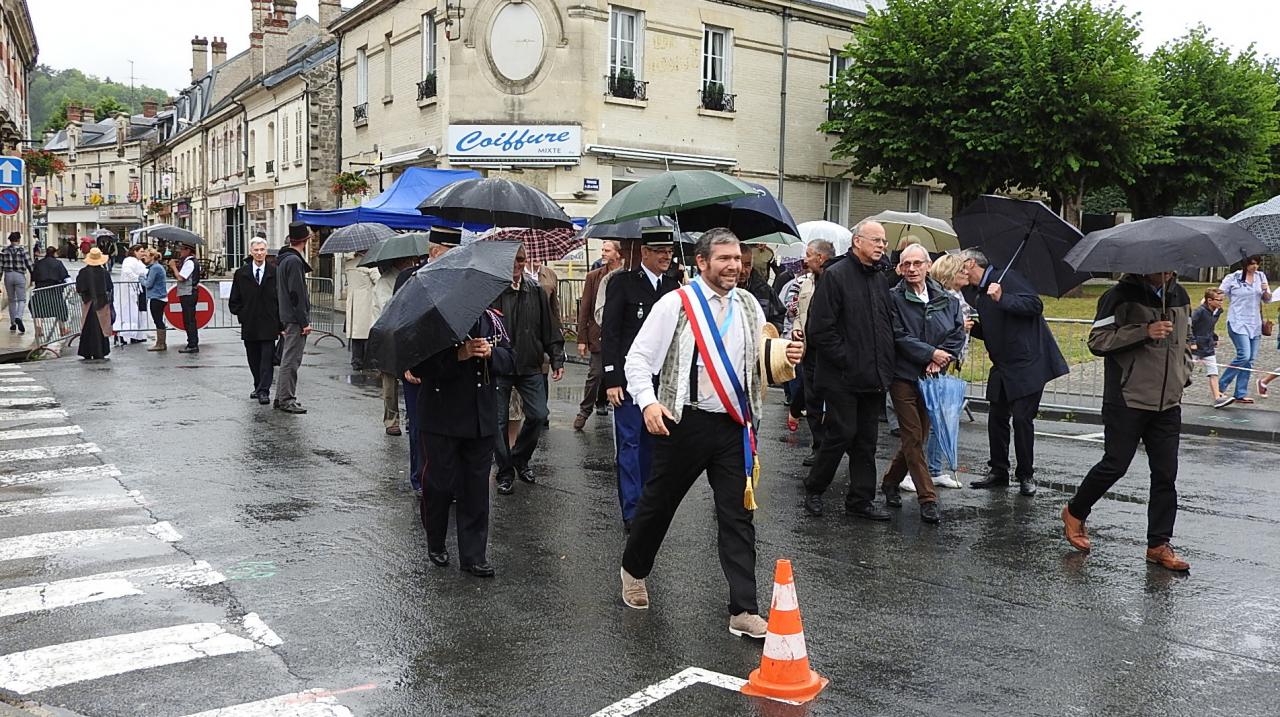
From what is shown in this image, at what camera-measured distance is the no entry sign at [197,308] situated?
18938 millimetres

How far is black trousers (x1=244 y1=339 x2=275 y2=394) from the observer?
12680mm

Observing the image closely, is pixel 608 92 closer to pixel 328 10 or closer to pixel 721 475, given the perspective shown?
pixel 328 10

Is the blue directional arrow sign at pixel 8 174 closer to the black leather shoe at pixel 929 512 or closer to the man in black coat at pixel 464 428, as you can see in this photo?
the man in black coat at pixel 464 428

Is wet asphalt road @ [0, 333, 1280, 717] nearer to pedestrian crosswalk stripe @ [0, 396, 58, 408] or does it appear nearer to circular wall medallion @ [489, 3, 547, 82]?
pedestrian crosswalk stripe @ [0, 396, 58, 408]

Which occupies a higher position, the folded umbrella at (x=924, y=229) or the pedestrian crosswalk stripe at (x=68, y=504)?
the folded umbrella at (x=924, y=229)

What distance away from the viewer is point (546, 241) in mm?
10102

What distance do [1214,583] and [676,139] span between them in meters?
19.9

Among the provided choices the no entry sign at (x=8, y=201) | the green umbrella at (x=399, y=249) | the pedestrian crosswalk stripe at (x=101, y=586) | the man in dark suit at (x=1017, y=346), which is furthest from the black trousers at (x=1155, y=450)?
the no entry sign at (x=8, y=201)

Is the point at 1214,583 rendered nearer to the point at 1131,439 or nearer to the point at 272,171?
the point at 1131,439

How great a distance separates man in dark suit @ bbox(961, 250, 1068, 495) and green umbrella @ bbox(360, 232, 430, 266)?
5090 millimetres

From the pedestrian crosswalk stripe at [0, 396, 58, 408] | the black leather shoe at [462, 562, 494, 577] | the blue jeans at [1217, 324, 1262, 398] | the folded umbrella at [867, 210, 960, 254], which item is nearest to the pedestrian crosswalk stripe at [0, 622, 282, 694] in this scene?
the black leather shoe at [462, 562, 494, 577]

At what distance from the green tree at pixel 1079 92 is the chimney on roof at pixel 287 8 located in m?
29.3

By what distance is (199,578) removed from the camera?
20.1ft

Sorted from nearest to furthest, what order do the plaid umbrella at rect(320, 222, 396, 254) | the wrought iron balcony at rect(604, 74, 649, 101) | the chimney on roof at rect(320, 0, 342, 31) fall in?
the plaid umbrella at rect(320, 222, 396, 254) < the wrought iron balcony at rect(604, 74, 649, 101) < the chimney on roof at rect(320, 0, 342, 31)
